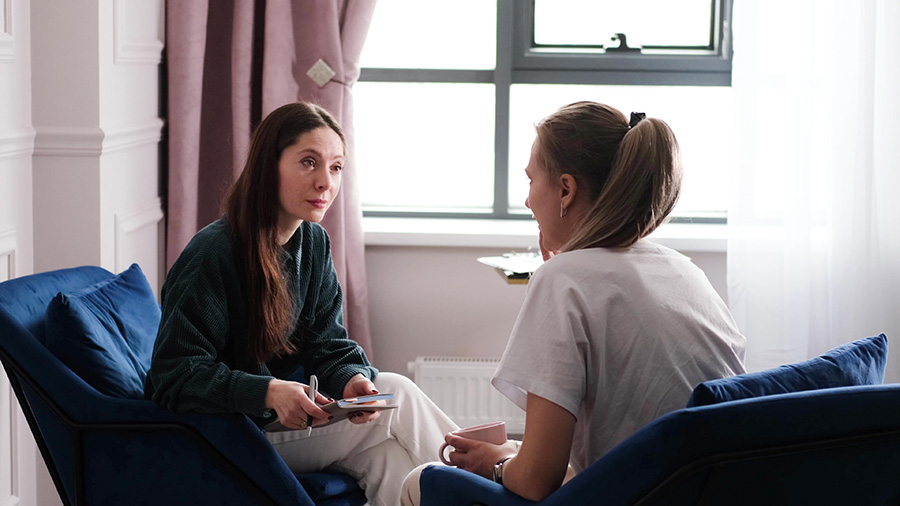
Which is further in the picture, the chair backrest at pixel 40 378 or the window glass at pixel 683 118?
the window glass at pixel 683 118

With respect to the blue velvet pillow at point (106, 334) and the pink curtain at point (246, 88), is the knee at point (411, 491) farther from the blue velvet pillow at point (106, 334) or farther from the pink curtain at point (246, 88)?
the pink curtain at point (246, 88)

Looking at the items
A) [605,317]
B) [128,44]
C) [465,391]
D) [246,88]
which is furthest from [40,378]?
[465,391]

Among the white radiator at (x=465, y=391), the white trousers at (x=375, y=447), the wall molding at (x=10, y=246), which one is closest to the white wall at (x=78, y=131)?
the wall molding at (x=10, y=246)

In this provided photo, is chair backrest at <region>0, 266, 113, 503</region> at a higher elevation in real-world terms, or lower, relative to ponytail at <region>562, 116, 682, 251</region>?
lower

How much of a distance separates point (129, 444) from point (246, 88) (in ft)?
5.25

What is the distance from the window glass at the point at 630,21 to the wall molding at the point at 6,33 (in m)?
1.89

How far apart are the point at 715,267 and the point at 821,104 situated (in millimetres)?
662

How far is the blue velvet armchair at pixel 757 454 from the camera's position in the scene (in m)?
1.12

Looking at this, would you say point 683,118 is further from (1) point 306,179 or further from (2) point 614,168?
(2) point 614,168

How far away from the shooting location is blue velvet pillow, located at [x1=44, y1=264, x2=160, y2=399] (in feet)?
5.58

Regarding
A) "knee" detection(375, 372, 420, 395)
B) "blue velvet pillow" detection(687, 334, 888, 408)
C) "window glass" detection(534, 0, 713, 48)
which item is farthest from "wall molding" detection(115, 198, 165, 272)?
"blue velvet pillow" detection(687, 334, 888, 408)

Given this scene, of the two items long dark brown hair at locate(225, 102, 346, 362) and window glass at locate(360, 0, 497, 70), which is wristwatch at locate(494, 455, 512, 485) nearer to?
long dark brown hair at locate(225, 102, 346, 362)

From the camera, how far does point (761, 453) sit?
3.71 feet

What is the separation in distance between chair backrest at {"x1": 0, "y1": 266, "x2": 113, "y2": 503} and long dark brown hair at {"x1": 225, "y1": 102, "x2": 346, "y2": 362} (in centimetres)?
34
